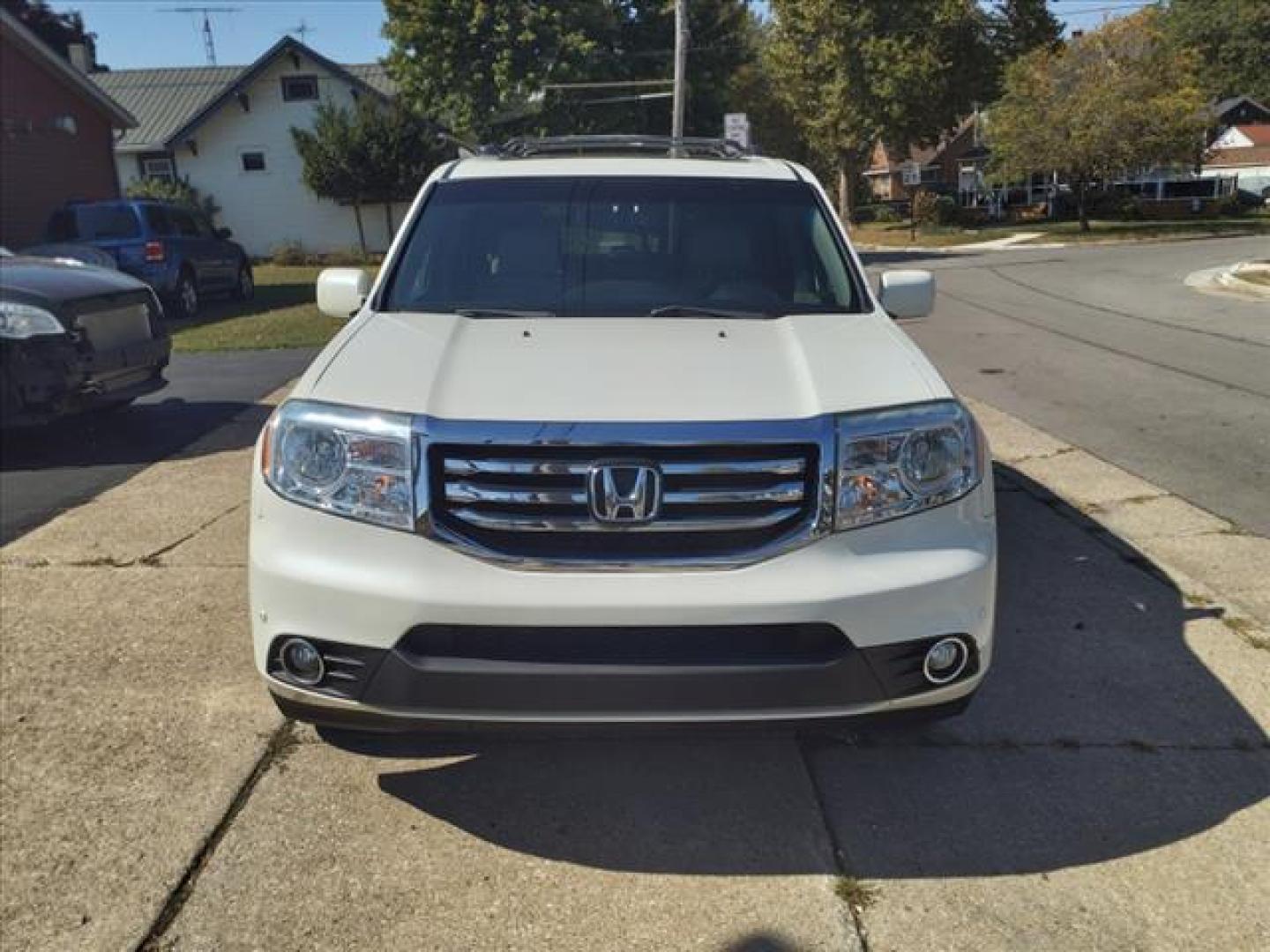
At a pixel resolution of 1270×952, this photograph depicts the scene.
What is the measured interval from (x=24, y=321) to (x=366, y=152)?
1090 inches

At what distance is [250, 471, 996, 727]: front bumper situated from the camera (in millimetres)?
2598

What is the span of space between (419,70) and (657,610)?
33.0 metres

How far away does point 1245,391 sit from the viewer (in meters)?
9.34

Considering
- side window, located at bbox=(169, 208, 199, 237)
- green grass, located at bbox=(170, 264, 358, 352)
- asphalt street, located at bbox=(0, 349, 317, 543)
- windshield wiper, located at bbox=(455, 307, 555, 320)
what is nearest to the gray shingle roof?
green grass, located at bbox=(170, 264, 358, 352)

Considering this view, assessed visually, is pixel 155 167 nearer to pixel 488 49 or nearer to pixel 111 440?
pixel 488 49

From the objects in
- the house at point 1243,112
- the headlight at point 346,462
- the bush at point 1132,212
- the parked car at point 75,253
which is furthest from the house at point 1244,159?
the headlight at point 346,462

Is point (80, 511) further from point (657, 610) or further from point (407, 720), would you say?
point (657, 610)

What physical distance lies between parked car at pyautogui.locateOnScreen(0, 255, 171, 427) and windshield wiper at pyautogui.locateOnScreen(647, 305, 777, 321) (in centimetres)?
498

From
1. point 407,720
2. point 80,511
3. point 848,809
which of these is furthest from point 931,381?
point 80,511

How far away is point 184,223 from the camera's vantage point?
691 inches

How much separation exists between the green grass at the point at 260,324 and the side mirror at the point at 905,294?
322 inches

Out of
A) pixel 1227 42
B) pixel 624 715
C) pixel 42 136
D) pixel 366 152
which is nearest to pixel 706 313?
pixel 624 715

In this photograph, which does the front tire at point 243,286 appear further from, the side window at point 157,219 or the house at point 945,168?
the house at point 945,168

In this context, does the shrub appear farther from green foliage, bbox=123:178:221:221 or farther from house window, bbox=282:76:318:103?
house window, bbox=282:76:318:103
